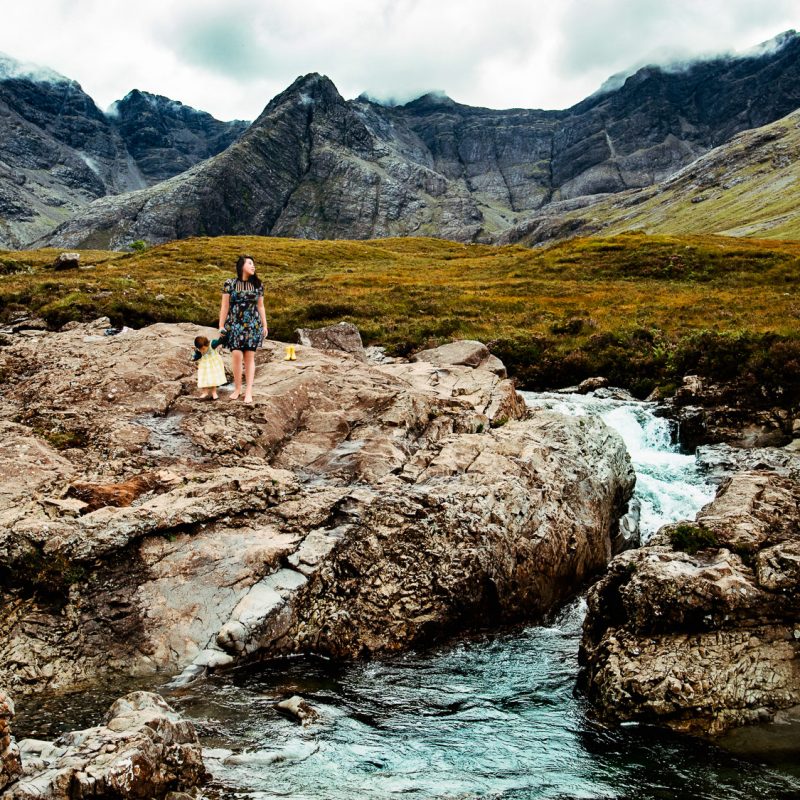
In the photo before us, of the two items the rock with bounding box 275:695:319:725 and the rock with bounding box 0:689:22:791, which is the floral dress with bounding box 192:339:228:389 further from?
the rock with bounding box 0:689:22:791

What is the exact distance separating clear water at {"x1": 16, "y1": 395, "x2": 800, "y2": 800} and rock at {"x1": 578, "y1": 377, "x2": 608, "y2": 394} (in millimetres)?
22445

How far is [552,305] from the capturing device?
50406 millimetres

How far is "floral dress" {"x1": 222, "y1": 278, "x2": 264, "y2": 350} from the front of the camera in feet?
62.6

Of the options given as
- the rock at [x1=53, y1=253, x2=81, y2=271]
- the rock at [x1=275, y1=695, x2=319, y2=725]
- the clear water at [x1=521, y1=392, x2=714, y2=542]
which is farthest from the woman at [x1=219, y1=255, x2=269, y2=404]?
the rock at [x1=53, y1=253, x2=81, y2=271]

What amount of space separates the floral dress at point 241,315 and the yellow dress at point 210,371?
70 centimetres

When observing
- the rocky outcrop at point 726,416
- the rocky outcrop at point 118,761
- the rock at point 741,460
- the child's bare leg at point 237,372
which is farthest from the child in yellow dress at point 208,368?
the rocky outcrop at point 726,416

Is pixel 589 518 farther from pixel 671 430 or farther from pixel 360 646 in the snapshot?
pixel 671 430

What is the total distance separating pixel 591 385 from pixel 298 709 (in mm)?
27717

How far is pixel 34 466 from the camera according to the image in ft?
47.9

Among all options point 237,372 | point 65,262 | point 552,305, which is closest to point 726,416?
point 237,372

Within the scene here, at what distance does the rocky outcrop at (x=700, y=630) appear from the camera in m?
10.5

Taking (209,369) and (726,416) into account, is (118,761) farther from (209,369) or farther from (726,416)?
(726,416)

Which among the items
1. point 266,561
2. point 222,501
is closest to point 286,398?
point 222,501

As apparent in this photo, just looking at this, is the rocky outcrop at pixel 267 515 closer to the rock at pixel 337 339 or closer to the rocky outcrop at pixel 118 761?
the rocky outcrop at pixel 118 761
